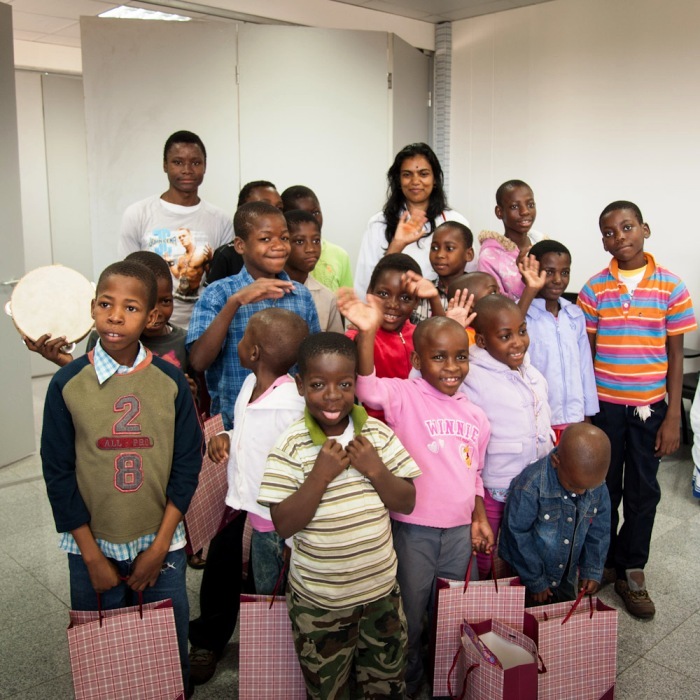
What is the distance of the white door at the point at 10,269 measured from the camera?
3975 mm

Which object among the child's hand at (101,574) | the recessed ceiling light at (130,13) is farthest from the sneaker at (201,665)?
the recessed ceiling light at (130,13)

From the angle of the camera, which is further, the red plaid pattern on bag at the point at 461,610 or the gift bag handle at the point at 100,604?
the red plaid pattern on bag at the point at 461,610

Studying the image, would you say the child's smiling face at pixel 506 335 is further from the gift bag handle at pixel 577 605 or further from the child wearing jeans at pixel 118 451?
the child wearing jeans at pixel 118 451

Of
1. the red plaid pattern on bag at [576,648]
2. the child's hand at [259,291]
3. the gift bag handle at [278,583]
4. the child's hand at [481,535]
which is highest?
the child's hand at [259,291]

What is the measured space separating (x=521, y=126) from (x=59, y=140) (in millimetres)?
4072

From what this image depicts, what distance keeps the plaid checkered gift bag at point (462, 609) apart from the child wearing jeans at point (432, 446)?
8cm

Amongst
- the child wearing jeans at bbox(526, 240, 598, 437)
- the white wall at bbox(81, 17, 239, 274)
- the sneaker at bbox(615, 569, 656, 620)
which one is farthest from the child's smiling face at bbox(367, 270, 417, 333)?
the white wall at bbox(81, 17, 239, 274)

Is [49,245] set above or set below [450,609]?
above

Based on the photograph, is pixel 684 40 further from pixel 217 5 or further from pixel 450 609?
pixel 450 609

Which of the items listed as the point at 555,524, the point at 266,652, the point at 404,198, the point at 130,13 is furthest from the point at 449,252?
the point at 130,13

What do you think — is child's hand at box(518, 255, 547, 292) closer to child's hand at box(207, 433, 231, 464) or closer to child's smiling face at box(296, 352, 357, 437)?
child's smiling face at box(296, 352, 357, 437)

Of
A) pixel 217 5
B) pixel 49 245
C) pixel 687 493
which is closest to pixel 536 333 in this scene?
pixel 687 493

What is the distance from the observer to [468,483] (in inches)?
80.0

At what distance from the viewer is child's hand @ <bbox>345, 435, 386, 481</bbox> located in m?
1.70
